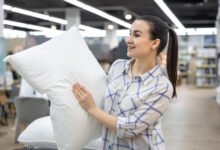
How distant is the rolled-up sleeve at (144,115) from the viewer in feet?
5.16

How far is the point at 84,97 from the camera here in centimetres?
163

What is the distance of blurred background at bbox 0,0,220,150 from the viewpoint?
5262 millimetres

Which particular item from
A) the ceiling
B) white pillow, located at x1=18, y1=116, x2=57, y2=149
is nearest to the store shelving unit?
the ceiling

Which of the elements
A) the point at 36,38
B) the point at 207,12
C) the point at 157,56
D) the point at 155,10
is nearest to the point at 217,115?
the point at 36,38

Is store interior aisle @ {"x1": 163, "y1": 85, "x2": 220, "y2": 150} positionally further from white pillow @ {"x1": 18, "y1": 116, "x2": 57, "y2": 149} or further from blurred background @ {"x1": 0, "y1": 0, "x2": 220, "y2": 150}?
white pillow @ {"x1": 18, "y1": 116, "x2": 57, "y2": 149}

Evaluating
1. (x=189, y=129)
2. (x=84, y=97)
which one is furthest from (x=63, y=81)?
(x=189, y=129)

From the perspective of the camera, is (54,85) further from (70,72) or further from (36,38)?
(36,38)

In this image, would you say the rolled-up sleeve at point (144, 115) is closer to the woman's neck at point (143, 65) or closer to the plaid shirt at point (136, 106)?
the plaid shirt at point (136, 106)

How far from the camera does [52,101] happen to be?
1665 mm

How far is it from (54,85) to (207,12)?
17978 mm

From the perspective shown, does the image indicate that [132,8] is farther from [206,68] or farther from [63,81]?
[63,81]

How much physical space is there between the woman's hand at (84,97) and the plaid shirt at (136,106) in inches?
3.9

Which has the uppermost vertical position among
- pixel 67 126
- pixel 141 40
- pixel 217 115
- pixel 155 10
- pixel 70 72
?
pixel 155 10

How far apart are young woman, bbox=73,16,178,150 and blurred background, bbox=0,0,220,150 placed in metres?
0.08
